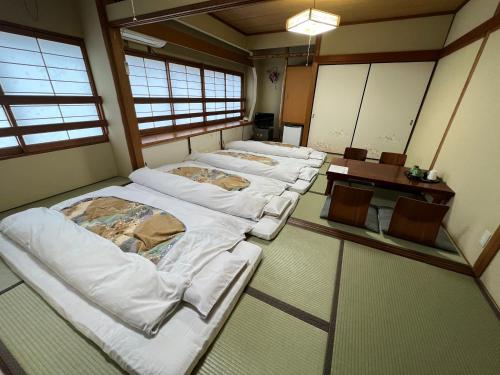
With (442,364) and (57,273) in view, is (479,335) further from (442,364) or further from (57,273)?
(57,273)

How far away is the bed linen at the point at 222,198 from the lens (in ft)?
7.09

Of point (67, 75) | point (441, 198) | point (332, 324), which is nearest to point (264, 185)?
point (332, 324)

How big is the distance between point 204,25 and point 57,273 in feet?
15.2

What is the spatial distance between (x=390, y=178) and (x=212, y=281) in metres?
2.41

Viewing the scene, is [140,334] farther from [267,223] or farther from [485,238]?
[485,238]

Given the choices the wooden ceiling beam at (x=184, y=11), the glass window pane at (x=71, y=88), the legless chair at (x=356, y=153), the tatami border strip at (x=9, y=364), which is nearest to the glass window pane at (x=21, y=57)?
the glass window pane at (x=71, y=88)

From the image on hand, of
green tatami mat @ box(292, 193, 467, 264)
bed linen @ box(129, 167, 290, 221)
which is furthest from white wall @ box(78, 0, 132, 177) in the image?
green tatami mat @ box(292, 193, 467, 264)

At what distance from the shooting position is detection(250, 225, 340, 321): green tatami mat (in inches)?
55.7

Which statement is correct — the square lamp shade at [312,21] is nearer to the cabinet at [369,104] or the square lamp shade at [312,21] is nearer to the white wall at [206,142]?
the cabinet at [369,104]

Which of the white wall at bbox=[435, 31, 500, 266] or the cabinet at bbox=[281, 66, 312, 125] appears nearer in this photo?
the white wall at bbox=[435, 31, 500, 266]

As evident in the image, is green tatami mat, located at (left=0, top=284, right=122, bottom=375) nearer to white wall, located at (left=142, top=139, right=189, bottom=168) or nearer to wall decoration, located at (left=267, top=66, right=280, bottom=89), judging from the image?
white wall, located at (left=142, top=139, right=189, bottom=168)

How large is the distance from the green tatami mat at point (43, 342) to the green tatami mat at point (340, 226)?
1981mm

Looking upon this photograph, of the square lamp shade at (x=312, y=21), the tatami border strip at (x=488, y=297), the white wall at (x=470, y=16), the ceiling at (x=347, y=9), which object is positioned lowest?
the tatami border strip at (x=488, y=297)

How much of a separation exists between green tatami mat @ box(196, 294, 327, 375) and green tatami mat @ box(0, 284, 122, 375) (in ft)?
1.67
